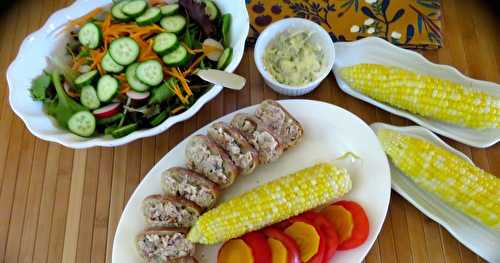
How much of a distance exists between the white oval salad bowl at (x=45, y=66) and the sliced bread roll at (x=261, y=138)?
0.60 feet

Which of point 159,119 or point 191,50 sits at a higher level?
point 191,50

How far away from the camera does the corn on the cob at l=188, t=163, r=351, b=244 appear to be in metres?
1.91

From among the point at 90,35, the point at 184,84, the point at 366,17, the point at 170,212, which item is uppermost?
the point at 366,17

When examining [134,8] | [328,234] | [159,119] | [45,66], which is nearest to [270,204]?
[328,234]

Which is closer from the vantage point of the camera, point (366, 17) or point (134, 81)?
point (134, 81)

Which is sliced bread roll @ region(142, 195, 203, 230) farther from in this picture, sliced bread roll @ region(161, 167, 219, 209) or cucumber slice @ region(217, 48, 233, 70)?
cucumber slice @ region(217, 48, 233, 70)

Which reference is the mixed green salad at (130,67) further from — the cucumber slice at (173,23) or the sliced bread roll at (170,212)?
the sliced bread roll at (170,212)

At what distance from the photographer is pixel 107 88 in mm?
2117

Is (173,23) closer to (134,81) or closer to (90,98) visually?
(134,81)

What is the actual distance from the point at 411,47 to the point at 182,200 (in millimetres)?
1399

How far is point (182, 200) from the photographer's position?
196 centimetres

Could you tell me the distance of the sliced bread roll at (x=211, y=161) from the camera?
6.50ft

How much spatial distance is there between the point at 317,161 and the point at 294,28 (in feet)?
2.19

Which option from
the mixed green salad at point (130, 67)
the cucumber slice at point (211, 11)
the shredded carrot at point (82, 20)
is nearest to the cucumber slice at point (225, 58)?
the mixed green salad at point (130, 67)
